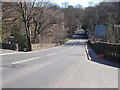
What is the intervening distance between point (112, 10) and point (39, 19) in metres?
16.3

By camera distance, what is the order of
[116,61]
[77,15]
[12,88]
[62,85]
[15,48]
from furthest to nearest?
[77,15], [15,48], [116,61], [62,85], [12,88]

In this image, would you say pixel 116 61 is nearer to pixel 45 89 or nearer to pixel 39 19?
pixel 45 89

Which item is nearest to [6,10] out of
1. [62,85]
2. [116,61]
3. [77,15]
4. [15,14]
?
[15,14]

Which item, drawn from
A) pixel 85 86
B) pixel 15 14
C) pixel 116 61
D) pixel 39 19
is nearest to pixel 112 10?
pixel 39 19

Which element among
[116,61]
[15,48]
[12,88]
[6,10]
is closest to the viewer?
[12,88]

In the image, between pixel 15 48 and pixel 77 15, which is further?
pixel 77 15

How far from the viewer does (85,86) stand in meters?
10.6

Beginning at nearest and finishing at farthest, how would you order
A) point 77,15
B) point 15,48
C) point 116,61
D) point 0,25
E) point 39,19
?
point 116,61, point 15,48, point 0,25, point 39,19, point 77,15

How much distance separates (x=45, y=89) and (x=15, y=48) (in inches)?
1544

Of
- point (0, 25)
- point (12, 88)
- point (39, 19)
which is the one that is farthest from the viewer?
point (39, 19)

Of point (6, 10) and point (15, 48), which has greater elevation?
point (6, 10)

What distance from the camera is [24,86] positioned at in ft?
32.3

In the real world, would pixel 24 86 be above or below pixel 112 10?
below

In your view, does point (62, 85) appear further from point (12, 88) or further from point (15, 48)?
point (15, 48)
